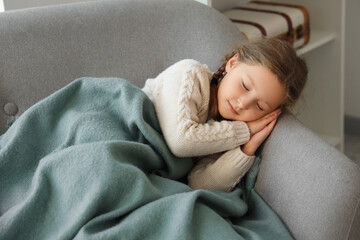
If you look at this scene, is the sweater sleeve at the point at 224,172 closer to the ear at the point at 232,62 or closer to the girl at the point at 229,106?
the girl at the point at 229,106

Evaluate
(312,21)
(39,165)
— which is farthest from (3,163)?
(312,21)

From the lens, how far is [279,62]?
121cm

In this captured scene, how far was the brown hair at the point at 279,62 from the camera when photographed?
3.96 ft

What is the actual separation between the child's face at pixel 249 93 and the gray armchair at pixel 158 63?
2.3 inches

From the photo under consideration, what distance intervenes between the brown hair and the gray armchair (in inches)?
2.8

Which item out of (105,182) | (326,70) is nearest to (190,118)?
(105,182)

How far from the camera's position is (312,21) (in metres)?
2.17

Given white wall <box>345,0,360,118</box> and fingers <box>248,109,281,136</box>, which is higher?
fingers <box>248,109,281,136</box>

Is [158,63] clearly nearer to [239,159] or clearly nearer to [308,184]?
[239,159]

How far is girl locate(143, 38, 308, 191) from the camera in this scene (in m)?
1.18

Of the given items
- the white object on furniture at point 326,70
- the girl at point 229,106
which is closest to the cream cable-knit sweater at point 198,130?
the girl at point 229,106

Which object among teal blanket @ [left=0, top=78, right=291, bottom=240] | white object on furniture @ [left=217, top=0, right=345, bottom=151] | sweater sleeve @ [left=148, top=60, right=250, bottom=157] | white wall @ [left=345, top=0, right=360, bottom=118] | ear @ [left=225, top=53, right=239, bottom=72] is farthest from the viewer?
white wall @ [left=345, top=0, right=360, bottom=118]

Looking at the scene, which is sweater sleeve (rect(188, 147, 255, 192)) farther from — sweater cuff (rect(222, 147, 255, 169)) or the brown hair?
the brown hair

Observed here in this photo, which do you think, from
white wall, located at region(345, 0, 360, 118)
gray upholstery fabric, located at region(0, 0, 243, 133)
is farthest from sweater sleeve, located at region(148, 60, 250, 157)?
white wall, located at region(345, 0, 360, 118)
